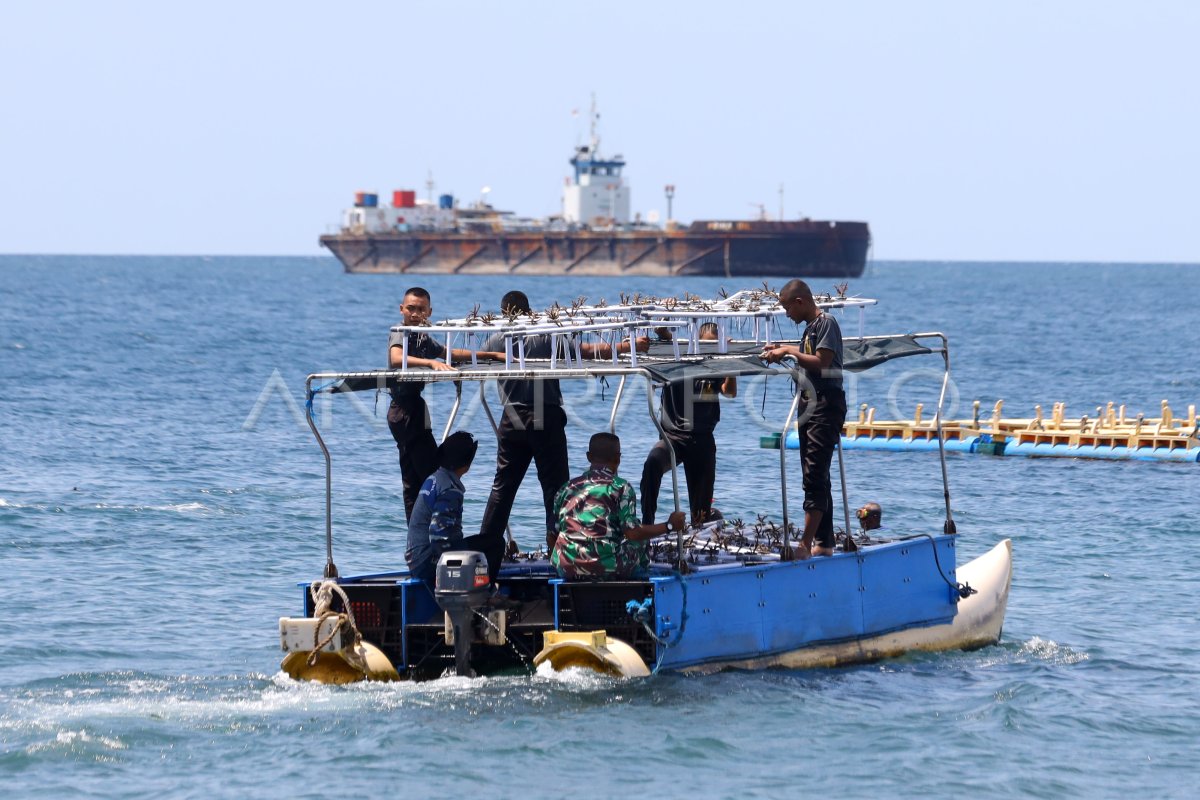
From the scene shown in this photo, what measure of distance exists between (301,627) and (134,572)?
712 cm

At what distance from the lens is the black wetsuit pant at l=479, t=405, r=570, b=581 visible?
11.6m

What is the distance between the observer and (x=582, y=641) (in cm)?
1076

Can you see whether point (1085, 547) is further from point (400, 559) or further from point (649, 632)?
point (649, 632)

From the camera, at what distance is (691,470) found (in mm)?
12961

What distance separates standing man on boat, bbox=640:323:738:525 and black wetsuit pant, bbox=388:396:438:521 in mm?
1559

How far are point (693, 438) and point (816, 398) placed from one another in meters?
1.31

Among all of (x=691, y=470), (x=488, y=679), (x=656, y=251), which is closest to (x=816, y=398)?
(x=691, y=470)

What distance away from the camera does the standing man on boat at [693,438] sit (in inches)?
492

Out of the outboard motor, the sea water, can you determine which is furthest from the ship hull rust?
the outboard motor

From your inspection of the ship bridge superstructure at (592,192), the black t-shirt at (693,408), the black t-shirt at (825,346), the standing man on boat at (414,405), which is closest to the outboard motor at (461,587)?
the standing man on boat at (414,405)

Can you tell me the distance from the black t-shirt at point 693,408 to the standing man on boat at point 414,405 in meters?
1.56

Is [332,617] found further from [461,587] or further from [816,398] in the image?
[816,398]

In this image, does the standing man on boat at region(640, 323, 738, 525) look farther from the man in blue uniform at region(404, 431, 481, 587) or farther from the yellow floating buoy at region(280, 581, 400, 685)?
the yellow floating buoy at region(280, 581, 400, 685)

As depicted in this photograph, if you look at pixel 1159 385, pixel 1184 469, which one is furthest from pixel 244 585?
pixel 1159 385
